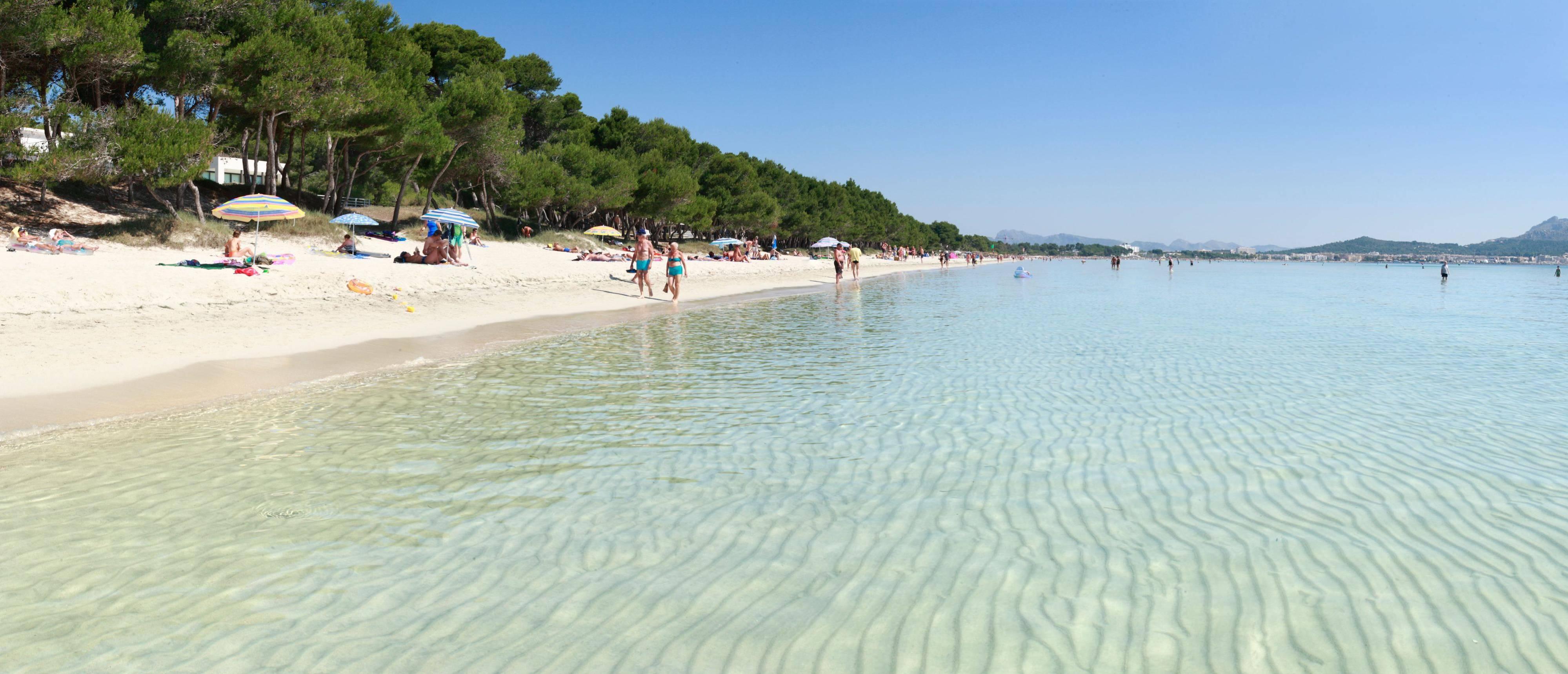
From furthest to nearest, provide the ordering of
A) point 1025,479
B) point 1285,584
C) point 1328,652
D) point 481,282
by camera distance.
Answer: point 481,282, point 1025,479, point 1285,584, point 1328,652

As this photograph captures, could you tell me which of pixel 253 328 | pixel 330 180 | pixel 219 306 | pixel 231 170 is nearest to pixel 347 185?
pixel 330 180

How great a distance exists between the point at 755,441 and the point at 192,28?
3026 centimetres

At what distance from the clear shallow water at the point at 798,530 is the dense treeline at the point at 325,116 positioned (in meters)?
20.2

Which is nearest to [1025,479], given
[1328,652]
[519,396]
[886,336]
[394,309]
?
[1328,652]

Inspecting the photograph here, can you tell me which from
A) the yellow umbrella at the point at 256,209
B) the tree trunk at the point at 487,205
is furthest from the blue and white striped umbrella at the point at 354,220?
the tree trunk at the point at 487,205

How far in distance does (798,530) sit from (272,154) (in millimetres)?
31757

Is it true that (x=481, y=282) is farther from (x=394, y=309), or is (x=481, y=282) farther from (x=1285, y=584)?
(x=1285, y=584)

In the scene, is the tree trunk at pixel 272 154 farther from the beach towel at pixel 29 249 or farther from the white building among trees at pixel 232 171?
the white building among trees at pixel 232 171

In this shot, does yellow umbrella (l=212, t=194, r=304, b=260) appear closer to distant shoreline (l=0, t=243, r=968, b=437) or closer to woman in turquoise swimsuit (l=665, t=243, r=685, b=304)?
distant shoreline (l=0, t=243, r=968, b=437)

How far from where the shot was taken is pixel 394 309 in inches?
664

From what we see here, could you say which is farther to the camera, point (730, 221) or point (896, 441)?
point (730, 221)

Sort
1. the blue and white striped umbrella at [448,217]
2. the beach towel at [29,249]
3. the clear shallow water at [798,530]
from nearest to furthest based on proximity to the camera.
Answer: the clear shallow water at [798,530] → the beach towel at [29,249] → the blue and white striped umbrella at [448,217]

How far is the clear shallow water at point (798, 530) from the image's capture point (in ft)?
11.4

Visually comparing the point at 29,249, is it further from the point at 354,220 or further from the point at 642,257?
the point at 642,257
